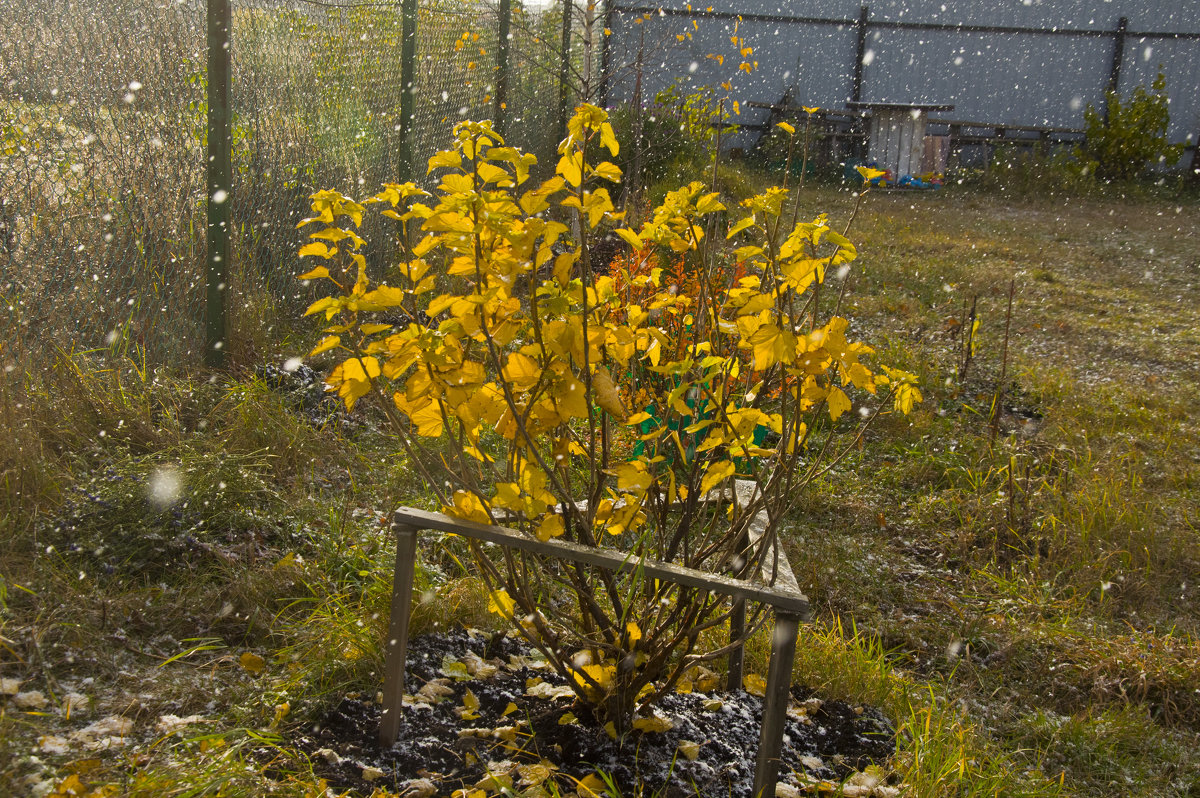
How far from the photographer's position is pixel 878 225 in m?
8.25

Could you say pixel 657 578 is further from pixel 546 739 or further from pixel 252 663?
pixel 252 663

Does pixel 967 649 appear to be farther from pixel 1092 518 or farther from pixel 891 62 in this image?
pixel 891 62

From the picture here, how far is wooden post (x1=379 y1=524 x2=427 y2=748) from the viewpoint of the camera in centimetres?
177

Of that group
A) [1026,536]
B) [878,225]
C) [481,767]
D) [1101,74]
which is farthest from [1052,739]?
[1101,74]

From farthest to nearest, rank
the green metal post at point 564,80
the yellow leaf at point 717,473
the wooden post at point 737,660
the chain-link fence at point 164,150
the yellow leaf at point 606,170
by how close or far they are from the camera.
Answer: the green metal post at point 564,80
the chain-link fence at point 164,150
the wooden post at point 737,660
the yellow leaf at point 717,473
the yellow leaf at point 606,170

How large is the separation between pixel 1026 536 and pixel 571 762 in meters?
2.15

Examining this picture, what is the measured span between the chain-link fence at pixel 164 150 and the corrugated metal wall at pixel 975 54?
8285mm

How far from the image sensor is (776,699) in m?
1.54

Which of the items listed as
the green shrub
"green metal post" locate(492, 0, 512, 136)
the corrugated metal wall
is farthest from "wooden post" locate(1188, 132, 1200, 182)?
"green metal post" locate(492, 0, 512, 136)

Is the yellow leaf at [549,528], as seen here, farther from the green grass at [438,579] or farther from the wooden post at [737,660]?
the wooden post at [737,660]

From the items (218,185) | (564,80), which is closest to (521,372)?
(218,185)

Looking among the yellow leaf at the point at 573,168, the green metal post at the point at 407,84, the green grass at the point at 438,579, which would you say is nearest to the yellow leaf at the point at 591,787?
the green grass at the point at 438,579

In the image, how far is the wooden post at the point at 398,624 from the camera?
1770 millimetres

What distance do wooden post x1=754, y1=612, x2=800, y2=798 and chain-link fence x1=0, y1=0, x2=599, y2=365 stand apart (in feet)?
8.44
